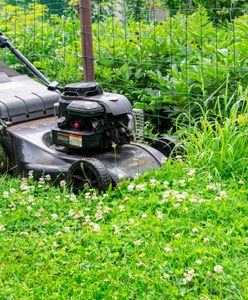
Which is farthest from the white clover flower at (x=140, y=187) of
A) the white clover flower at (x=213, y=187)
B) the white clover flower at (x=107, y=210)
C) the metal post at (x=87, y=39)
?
the metal post at (x=87, y=39)

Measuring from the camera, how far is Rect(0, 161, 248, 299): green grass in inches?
93.8

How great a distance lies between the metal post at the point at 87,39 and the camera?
449 cm

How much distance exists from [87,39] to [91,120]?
1.37 meters

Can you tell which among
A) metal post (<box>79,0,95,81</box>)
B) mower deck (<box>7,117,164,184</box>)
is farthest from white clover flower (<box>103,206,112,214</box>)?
metal post (<box>79,0,95,81</box>)

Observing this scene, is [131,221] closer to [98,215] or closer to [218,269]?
[98,215]

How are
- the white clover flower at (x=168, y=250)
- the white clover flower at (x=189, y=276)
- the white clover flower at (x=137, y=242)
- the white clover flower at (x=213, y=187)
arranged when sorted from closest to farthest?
the white clover flower at (x=189, y=276), the white clover flower at (x=168, y=250), the white clover flower at (x=137, y=242), the white clover flower at (x=213, y=187)

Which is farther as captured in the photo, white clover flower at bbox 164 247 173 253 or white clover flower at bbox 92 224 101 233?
white clover flower at bbox 92 224 101 233

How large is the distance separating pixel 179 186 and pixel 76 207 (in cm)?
57

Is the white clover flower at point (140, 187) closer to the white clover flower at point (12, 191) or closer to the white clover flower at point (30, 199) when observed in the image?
the white clover flower at point (30, 199)

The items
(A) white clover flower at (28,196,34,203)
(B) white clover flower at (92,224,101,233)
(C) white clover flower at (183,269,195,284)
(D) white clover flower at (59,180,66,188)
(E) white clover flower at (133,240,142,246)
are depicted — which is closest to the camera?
(C) white clover flower at (183,269,195,284)

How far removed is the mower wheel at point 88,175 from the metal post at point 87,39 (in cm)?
142

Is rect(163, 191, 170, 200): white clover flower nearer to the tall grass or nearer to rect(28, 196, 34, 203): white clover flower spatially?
the tall grass

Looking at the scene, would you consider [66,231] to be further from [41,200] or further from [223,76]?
[223,76]

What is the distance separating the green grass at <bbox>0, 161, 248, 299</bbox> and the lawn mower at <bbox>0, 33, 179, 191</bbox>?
106mm
